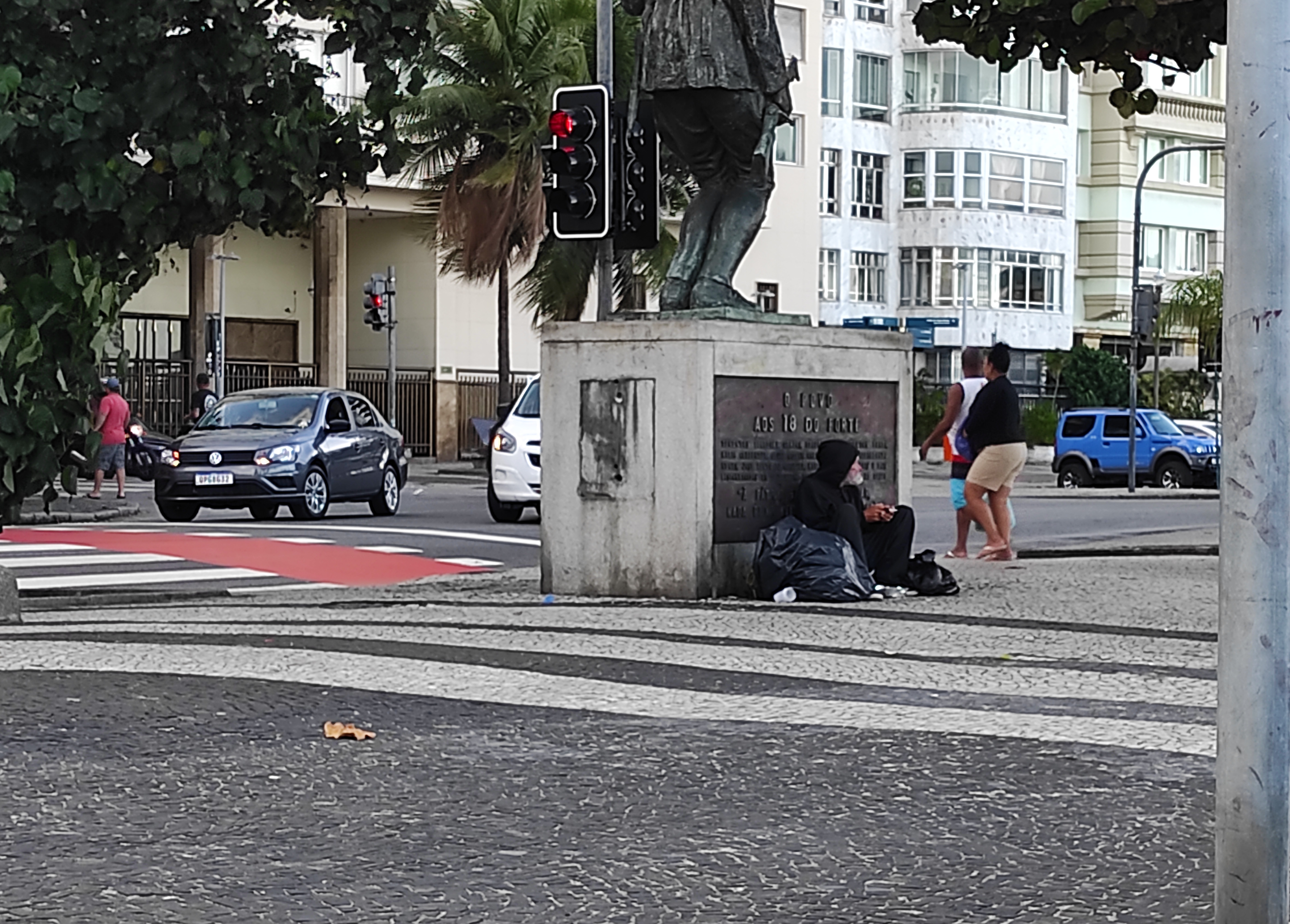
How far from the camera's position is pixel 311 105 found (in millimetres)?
13305

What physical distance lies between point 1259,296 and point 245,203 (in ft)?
30.6

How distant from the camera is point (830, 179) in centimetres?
6831

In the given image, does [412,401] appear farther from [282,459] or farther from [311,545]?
[311,545]

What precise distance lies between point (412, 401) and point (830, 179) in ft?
69.8

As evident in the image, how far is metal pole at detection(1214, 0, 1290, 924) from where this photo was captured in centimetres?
420

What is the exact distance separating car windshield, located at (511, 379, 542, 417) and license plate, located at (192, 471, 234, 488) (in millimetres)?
3090

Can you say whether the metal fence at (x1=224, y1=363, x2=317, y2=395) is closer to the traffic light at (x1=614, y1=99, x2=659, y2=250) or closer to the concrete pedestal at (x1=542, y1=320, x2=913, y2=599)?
the traffic light at (x1=614, y1=99, x2=659, y2=250)

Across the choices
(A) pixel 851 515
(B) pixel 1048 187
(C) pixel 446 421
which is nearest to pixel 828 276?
(B) pixel 1048 187

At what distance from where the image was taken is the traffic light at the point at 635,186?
56.3ft

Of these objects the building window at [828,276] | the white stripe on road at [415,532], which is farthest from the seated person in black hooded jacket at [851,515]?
the building window at [828,276]

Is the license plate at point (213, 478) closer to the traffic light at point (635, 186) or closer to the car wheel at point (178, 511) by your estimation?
the car wheel at point (178, 511)

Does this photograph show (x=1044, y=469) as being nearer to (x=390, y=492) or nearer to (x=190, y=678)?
(x=390, y=492)

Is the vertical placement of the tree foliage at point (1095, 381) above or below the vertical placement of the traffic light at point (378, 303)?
below

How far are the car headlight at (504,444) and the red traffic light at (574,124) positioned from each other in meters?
7.00
